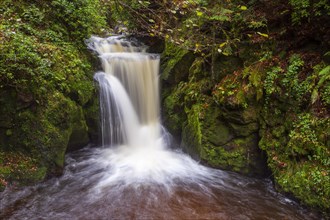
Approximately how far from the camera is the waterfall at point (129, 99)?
8.22 metres

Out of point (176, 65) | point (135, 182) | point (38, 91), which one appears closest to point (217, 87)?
point (176, 65)

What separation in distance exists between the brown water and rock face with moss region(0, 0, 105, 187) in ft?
1.80

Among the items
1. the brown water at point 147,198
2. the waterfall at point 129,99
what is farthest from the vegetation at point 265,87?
the waterfall at point 129,99

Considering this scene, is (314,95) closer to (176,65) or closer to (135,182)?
(135,182)

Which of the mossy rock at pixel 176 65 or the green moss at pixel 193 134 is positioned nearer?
→ the green moss at pixel 193 134

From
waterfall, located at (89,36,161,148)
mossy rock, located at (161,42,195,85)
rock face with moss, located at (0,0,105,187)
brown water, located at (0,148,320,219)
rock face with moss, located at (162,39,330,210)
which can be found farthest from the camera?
mossy rock, located at (161,42,195,85)

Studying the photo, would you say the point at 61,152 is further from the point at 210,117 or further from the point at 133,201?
the point at 210,117

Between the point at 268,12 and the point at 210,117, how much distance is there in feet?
9.57

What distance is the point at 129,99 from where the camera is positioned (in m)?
8.79

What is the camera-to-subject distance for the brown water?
4559 millimetres

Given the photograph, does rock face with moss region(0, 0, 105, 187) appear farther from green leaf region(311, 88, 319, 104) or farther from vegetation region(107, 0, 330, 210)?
green leaf region(311, 88, 319, 104)

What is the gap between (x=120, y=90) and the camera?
863 centimetres

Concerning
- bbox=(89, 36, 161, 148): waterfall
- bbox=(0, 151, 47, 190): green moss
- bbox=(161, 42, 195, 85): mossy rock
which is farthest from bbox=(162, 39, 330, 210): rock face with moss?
bbox=(0, 151, 47, 190): green moss

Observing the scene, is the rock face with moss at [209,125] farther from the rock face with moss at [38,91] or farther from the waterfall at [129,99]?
the rock face with moss at [38,91]
